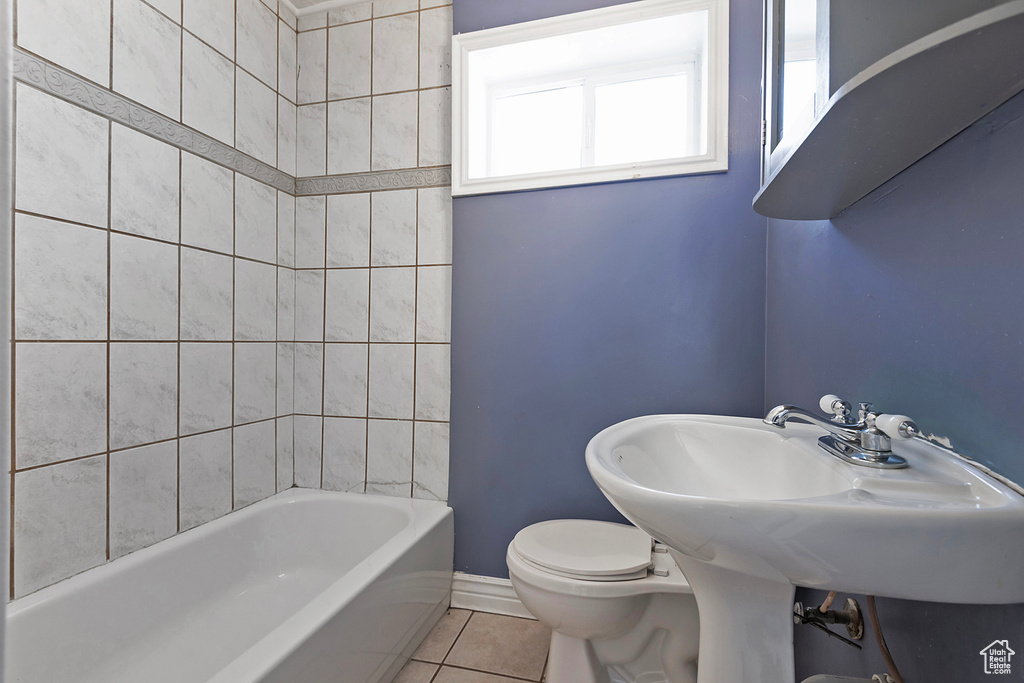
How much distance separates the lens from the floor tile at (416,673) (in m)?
1.35

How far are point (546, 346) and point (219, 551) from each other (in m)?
1.22

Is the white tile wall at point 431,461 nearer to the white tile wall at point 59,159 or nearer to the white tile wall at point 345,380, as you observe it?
the white tile wall at point 345,380

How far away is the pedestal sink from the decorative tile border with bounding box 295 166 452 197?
4.29 feet

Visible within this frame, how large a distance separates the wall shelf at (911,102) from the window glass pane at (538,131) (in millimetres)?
1142

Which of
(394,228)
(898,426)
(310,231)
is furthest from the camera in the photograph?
(310,231)

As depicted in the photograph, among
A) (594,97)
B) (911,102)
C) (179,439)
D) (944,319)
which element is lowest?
(179,439)

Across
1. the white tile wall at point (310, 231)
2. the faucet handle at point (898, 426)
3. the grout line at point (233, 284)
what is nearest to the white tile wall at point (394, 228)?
the white tile wall at point (310, 231)

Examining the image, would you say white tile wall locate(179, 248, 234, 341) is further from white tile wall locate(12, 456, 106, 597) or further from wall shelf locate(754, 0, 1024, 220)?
wall shelf locate(754, 0, 1024, 220)

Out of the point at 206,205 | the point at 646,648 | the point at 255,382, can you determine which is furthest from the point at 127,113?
the point at 646,648

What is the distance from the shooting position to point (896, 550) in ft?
1.63

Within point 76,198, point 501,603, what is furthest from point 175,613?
point 76,198

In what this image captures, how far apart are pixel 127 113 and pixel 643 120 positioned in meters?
1.60

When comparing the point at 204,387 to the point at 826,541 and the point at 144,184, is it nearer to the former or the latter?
the point at 144,184

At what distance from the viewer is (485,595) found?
67.5 inches
